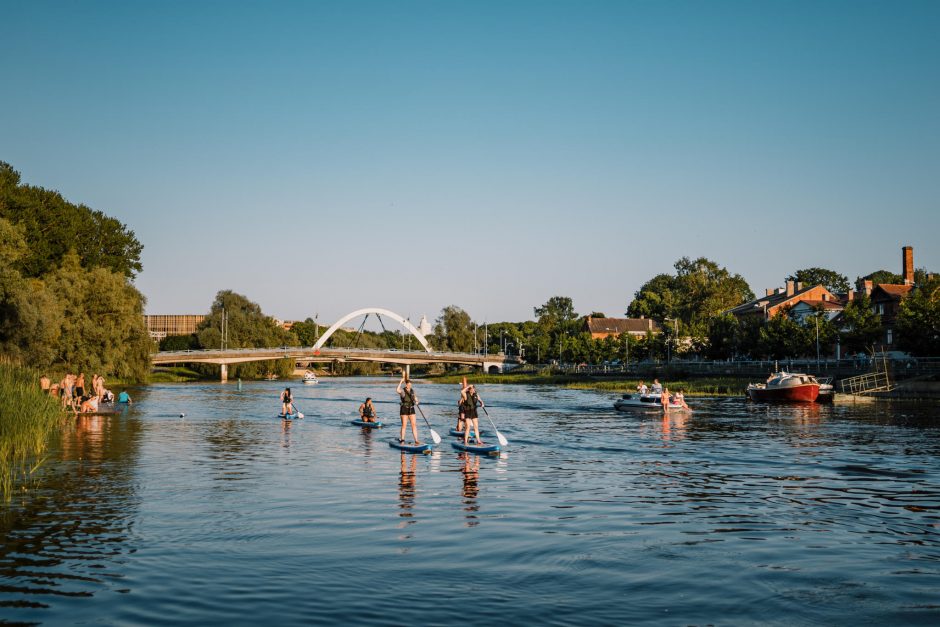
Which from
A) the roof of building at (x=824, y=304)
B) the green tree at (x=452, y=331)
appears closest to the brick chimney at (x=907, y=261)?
the roof of building at (x=824, y=304)

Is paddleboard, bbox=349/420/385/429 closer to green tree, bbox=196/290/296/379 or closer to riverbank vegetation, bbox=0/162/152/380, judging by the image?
riverbank vegetation, bbox=0/162/152/380

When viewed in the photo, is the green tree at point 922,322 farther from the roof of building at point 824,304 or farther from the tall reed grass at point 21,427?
the tall reed grass at point 21,427

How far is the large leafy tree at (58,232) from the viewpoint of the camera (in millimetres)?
66500

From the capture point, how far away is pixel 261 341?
466 ft

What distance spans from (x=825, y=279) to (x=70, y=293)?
14832cm

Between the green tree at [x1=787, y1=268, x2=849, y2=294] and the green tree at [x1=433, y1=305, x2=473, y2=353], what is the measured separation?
69483mm

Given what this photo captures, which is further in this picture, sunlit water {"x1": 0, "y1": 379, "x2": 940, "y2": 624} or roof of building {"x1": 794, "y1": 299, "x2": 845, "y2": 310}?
roof of building {"x1": 794, "y1": 299, "x2": 845, "y2": 310}

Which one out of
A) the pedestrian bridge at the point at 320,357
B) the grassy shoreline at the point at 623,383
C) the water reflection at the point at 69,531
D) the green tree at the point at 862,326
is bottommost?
the grassy shoreline at the point at 623,383

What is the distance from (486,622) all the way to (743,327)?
104 meters

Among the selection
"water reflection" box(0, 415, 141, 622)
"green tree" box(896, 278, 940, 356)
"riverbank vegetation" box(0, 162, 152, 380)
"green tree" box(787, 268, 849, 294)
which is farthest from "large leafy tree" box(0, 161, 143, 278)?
"green tree" box(787, 268, 849, 294)

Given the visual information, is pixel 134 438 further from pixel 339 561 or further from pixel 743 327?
pixel 743 327

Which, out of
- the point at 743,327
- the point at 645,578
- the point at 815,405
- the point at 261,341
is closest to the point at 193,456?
the point at 645,578

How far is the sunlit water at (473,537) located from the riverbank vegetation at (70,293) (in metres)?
30.2

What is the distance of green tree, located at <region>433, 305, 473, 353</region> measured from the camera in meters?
185
